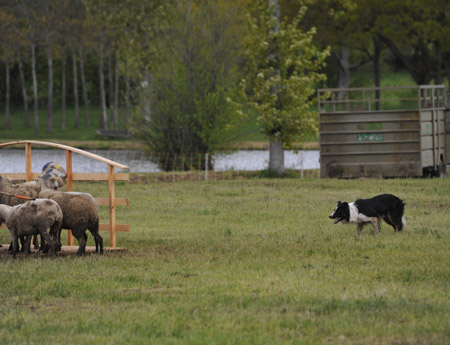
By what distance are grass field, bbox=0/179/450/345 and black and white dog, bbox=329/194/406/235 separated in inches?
11.4

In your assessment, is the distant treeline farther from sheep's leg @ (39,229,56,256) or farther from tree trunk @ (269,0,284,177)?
sheep's leg @ (39,229,56,256)

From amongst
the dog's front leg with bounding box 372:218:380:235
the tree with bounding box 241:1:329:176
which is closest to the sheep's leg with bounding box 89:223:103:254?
the dog's front leg with bounding box 372:218:380:235

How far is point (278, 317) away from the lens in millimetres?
8203

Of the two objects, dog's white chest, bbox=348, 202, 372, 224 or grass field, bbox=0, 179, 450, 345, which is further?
dog's white chest, bbox=348, 202, 372, 224

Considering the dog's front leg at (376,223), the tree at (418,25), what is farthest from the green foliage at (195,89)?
the dog's front leg at (376,223)

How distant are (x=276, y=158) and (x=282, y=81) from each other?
2.76 m

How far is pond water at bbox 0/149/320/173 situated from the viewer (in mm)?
33281

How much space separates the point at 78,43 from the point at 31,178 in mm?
47344

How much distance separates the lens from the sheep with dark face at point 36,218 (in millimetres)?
11648

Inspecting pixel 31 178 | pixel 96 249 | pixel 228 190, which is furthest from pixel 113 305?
pixel 228 190

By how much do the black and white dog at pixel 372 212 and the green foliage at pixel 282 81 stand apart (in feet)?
45.9

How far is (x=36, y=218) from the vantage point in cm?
1170

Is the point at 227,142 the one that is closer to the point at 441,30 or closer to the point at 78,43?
the point at 441,30

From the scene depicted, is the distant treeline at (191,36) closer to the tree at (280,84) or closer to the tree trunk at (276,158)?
the tree at (280,84)
